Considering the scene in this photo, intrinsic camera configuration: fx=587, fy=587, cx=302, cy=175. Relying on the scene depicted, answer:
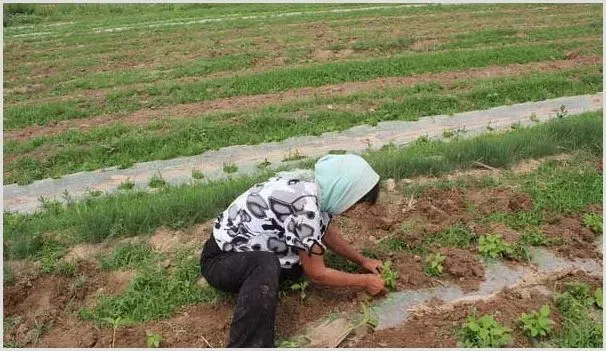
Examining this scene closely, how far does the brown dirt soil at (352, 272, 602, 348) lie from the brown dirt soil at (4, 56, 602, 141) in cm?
550

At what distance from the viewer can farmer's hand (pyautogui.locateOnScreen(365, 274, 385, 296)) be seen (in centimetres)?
321

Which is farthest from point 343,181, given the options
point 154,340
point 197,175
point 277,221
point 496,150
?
point 197,175

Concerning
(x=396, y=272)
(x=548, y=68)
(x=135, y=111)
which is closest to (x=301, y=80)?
(x=135, y=111)

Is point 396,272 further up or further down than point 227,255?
further down

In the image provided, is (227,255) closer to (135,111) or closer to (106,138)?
(106,138)

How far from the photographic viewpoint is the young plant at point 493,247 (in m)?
3.64

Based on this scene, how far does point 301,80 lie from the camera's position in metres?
9.45

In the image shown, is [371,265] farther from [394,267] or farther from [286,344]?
[286,344]

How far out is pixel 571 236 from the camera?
3.84m

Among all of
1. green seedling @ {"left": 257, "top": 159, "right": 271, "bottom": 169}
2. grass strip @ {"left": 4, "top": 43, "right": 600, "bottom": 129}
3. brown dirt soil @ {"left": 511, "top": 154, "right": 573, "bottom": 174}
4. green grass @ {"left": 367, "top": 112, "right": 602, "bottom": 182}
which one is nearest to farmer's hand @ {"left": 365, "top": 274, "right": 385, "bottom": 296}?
green grass @ {"left": 367, "top": 112, "right": 602, "bottom": 182}

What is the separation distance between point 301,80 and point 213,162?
3.55 m

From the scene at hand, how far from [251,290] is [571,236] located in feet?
7.35

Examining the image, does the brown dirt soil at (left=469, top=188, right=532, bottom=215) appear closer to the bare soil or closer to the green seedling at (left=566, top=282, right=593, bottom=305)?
the bare soil

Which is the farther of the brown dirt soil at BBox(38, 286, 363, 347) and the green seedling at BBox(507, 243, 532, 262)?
the green seedling at BBox(507, 243, 532, 262)
